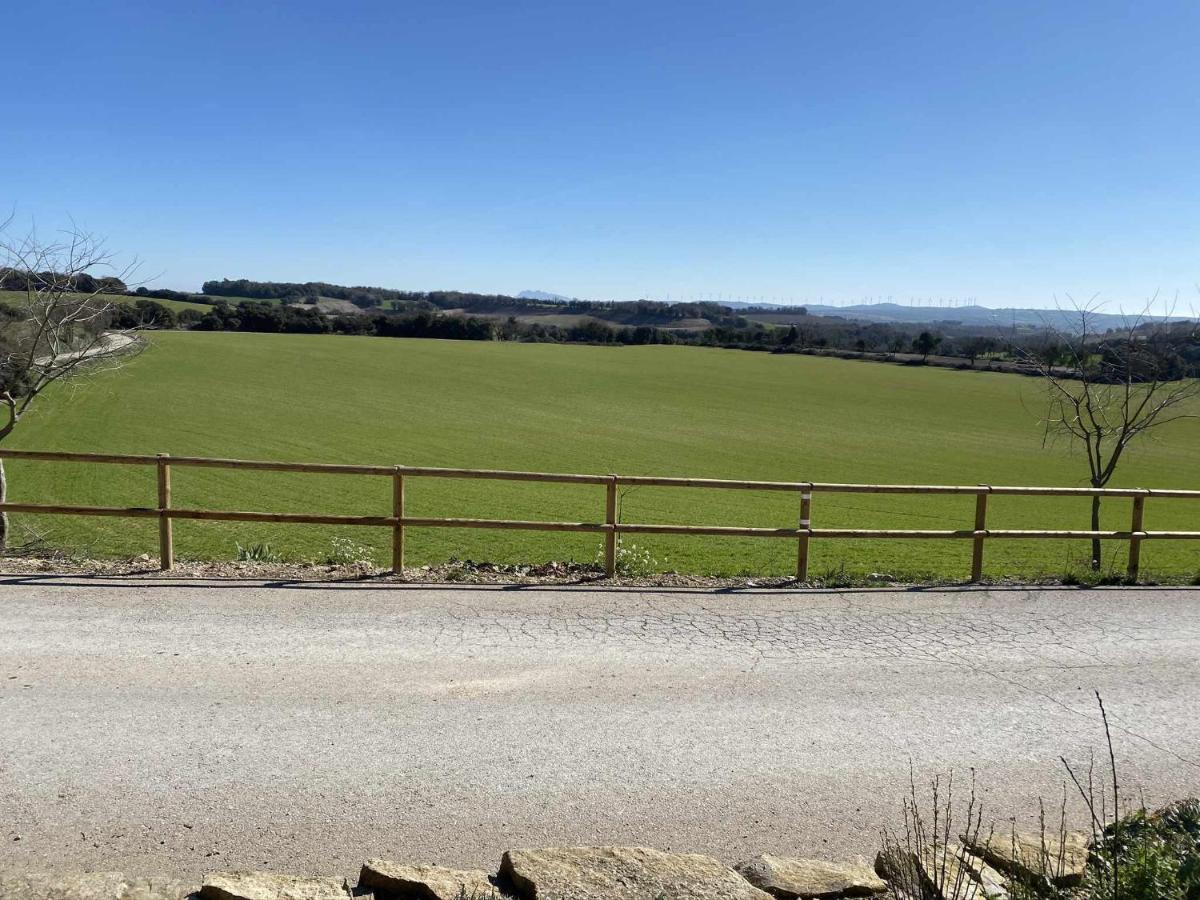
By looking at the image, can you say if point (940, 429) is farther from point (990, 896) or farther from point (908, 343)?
point (908, 343)

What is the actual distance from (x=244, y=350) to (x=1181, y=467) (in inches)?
3036

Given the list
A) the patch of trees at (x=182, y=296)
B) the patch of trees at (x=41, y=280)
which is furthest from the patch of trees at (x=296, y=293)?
the patch of trees at (x=41, y=280)

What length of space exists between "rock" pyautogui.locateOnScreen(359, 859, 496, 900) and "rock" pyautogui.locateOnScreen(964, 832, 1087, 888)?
219 cm

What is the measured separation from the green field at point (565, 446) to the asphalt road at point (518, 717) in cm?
618

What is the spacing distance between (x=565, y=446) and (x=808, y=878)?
40.4 metres

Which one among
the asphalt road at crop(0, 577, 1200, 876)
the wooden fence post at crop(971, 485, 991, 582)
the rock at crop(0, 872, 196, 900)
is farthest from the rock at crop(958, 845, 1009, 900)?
the wooden fence post at crop(971, 485, 991, 582)

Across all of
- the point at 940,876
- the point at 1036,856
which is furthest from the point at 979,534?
the point at 940,876

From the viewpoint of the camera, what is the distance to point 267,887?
3.86m

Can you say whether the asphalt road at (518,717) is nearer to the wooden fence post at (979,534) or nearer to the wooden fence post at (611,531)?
the wooden fence post at (611,531)

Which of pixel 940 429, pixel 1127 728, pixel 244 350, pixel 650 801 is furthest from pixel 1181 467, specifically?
pixel 244 350

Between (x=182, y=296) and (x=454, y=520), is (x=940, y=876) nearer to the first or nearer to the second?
(x=454, y=520)

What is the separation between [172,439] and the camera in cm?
4094

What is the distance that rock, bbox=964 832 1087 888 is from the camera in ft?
13.1

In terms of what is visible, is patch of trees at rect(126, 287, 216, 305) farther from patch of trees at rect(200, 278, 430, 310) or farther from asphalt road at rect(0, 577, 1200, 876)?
asphalt road at rect(0, 577, 1200, 876)
